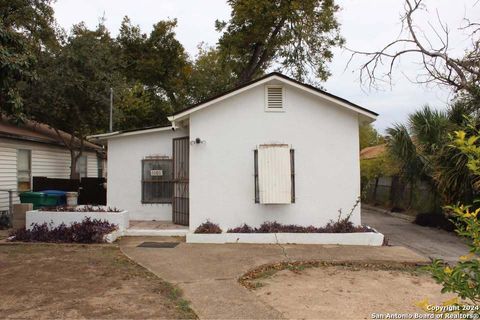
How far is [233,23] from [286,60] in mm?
3798

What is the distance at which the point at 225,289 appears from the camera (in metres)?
6.73

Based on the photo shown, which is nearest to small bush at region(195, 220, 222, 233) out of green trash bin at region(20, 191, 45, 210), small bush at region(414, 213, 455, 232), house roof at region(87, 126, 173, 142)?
house roof at region(87, 126, 173, 142)

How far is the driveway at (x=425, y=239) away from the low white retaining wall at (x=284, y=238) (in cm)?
134

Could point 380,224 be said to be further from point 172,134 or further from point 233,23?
point 233,23

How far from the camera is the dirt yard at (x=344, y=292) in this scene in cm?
588

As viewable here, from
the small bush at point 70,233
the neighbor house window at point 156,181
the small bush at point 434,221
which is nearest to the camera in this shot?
the small bush at point 70,233

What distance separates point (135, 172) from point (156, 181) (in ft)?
2.35

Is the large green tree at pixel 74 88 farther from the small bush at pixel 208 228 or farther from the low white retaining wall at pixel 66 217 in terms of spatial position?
the small bush at pixel 208 228

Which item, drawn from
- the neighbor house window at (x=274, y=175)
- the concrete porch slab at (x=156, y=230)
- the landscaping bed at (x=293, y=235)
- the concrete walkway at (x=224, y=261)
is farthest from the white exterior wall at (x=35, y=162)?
the neighbor house window at (x=274, y=175)

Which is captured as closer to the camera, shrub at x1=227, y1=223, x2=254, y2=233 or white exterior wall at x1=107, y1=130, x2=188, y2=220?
shrub at x1=227, y1=223, x2=254, y2=233

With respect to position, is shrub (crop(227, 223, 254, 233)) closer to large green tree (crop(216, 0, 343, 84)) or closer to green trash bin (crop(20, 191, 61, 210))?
green trash bin (crop(20, 191, 61, 210))

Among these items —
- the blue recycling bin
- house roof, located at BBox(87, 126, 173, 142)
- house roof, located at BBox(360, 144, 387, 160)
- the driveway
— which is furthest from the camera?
house roof, located at BBox(360, 144, 387, 160)

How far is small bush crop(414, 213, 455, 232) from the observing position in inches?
569

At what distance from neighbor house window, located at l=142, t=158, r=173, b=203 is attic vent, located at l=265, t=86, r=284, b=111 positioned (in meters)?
3.82
